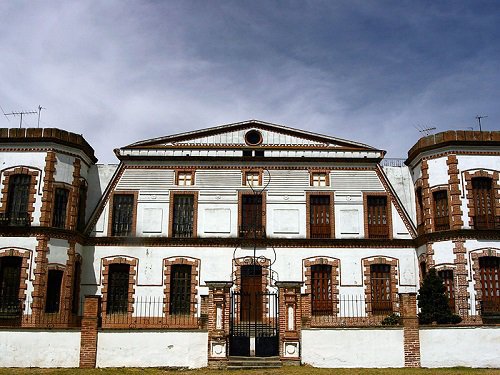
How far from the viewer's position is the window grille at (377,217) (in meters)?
28.7

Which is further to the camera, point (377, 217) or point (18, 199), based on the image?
point (377, 217)

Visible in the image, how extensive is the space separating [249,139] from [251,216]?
408 cm

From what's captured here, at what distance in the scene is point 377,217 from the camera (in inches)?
1143

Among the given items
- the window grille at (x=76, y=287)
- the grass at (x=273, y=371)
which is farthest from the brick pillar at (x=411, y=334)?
the window grille at (x=76, y=287)

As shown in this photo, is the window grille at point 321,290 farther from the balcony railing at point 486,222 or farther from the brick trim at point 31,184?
the brick trim at point 31,184

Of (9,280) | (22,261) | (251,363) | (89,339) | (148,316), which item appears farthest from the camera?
(148,316)

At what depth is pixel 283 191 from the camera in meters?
29.2

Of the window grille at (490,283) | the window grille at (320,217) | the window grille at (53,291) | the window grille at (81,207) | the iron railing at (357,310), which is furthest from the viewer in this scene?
the window grille at (320,217)

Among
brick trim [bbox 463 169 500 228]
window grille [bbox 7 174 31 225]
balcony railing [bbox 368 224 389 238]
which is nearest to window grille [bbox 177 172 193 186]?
window grille [bbox 7 174 31 225]

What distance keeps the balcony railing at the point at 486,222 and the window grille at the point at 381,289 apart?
460 centimetres

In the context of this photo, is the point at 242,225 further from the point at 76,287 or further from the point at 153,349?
the point at 153,349

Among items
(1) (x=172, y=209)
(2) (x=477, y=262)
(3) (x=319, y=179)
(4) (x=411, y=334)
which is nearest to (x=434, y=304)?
(4) (x=411, y=334)

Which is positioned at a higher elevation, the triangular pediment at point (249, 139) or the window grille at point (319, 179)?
the triangular pediment at point (249, 139)

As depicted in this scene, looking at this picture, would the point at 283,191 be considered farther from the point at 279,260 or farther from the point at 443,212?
the point at 443,212
